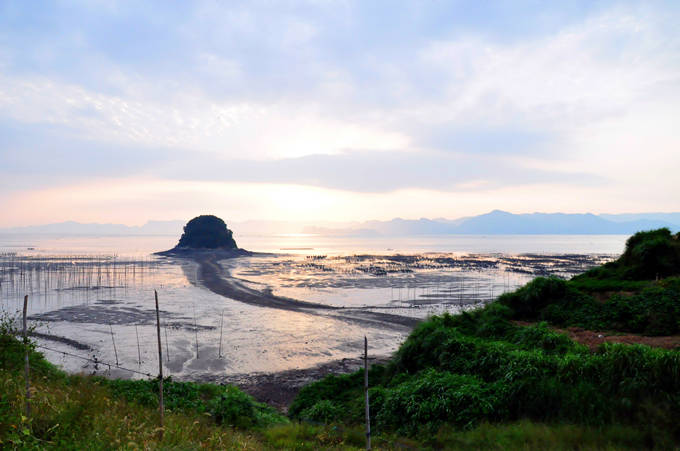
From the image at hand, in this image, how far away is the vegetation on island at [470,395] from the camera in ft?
25.6

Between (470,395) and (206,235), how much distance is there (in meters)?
137

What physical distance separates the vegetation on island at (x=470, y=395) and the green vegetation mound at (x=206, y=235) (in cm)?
12544

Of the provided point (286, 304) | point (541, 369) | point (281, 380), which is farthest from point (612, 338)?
point (286, 304)

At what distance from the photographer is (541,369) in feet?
33.3

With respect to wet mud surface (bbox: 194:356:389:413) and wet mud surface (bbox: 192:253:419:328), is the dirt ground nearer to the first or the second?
wet mud surface (bbox: 194:356:389:413)

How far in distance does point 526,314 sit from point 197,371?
58.4 feet

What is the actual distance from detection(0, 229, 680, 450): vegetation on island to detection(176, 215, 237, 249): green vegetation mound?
125 m

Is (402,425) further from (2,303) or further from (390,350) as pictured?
(2,303)

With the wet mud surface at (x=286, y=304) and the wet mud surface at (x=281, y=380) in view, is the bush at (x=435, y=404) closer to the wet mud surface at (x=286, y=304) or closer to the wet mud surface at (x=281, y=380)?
the wet mud surface at (x=281, y=380)

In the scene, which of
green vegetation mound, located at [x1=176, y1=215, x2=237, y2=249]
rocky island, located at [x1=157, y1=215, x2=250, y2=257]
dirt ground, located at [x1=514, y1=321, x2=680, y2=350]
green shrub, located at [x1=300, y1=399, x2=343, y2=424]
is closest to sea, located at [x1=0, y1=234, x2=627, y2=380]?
green shrub, located at [x1=300, y1=399, x2=343, y2=424]

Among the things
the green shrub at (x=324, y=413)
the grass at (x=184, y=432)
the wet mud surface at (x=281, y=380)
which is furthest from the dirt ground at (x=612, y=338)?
the wet mud surface at (x=281, y=380)

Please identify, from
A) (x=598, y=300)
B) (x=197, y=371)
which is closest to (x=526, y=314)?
(x=598, y=300)

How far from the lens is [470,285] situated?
52.8 m

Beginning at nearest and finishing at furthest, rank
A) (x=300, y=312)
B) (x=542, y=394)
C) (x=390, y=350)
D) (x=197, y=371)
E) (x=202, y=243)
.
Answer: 1. (x=542, y=394)
2. (x=197, y=371)
3. (x=390, y=350)
4. (x=300, y=312)
5. (x=202, y=243)
